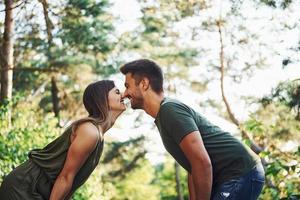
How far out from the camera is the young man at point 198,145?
9.37 ft

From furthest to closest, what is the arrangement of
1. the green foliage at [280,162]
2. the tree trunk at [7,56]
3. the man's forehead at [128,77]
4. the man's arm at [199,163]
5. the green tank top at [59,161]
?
1. the tree trunk at [7,56]
2. the green foliage at [280,162]
3. the green tank top at [59,161]
4. the man's forehead at [128,77]
5. the man's arm at [199,163]

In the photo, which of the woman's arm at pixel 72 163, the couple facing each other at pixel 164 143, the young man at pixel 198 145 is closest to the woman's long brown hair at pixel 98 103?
the couple facing each other at pixel 164 143

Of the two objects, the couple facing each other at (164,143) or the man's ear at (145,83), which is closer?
the couple facing each other at (164,143)

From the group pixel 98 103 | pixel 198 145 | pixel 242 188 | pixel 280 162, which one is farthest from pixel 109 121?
pixel 280 162

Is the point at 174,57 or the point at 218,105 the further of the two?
the point at 218,105

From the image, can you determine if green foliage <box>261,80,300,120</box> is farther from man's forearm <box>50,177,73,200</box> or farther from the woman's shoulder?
man's forearm <box>50,177,73,200</box>

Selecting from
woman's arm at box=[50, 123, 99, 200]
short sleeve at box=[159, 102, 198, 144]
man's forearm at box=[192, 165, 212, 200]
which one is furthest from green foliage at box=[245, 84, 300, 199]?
woman's arm at box=[50, 123, 99, 200]

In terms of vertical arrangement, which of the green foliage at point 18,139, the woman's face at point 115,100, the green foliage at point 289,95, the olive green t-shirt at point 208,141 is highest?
the woman's face at point 115,100

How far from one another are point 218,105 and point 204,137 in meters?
22.1

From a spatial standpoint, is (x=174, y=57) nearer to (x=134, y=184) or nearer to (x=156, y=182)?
(x=134, y=184)

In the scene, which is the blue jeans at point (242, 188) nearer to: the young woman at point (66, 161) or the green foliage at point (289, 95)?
the young woman at point (66, 161)

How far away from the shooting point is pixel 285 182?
228 inches

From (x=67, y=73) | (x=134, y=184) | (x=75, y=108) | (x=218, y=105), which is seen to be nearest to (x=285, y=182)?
(x=67, y=73)

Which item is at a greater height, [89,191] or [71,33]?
[71,33]
